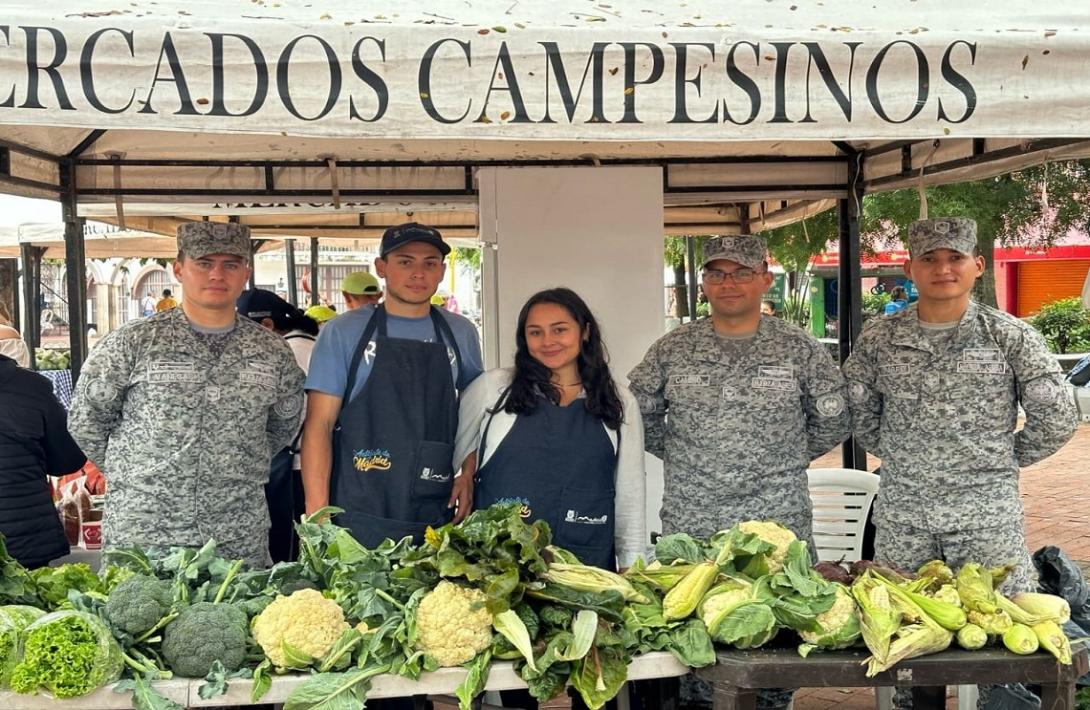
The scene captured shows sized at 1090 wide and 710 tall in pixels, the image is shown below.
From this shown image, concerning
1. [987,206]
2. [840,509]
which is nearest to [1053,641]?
[840,509]

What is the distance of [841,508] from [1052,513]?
4.22 meters

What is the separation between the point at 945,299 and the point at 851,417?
53cm

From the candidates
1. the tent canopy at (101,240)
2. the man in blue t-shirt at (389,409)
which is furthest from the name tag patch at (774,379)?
the tent canopy at (101,240)

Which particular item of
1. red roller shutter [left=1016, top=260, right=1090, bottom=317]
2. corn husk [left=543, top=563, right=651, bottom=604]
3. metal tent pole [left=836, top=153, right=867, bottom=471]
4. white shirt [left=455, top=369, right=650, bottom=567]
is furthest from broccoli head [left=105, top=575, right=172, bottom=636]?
red roller shutter [left=1016, top=260, right=1090, bottom=317]

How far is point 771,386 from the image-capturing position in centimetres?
349

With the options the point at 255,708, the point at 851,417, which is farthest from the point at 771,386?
the point at 255,708

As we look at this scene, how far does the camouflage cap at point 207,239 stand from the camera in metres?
3.29

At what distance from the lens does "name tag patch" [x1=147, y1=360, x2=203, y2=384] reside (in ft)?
10.7

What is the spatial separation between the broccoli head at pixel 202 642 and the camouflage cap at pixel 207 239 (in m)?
1.28

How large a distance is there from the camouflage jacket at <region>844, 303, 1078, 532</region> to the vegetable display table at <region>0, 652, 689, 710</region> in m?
1.53

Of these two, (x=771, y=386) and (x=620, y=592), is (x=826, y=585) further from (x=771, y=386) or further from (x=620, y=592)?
(x=771, y=386)

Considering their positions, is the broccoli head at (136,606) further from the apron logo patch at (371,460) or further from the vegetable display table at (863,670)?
the vegetable display table at (863,670)

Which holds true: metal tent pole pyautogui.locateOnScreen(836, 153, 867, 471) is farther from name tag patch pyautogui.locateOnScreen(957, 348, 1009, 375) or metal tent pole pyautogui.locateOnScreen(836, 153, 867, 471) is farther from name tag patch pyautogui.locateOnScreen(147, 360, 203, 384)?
name tag patch pyautogui.locateOnScreen(147, 360, 203, 384)

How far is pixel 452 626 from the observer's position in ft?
7.86
